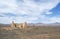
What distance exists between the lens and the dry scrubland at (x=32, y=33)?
2340mm

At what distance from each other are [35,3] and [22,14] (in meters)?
0.33

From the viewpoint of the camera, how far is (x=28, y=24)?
234cm

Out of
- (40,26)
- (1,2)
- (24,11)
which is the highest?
(1,2)

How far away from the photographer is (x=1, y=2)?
2379mm

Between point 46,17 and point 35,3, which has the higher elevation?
point 35,3

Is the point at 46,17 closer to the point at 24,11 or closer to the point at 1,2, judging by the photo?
the point at 24,11

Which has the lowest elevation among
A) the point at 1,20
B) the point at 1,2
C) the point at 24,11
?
the point at 1,20

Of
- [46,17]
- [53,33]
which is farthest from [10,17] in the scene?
[53,33]

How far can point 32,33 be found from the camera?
7.71 ft

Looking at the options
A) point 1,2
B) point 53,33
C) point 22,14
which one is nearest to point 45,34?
point 53,33

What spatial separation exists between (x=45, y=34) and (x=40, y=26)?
0.18 meters

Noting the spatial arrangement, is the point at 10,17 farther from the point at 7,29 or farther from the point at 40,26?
the point at 40,26

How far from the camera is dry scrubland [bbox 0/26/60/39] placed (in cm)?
234

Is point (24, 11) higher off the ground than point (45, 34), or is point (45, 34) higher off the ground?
point (24, 11)
